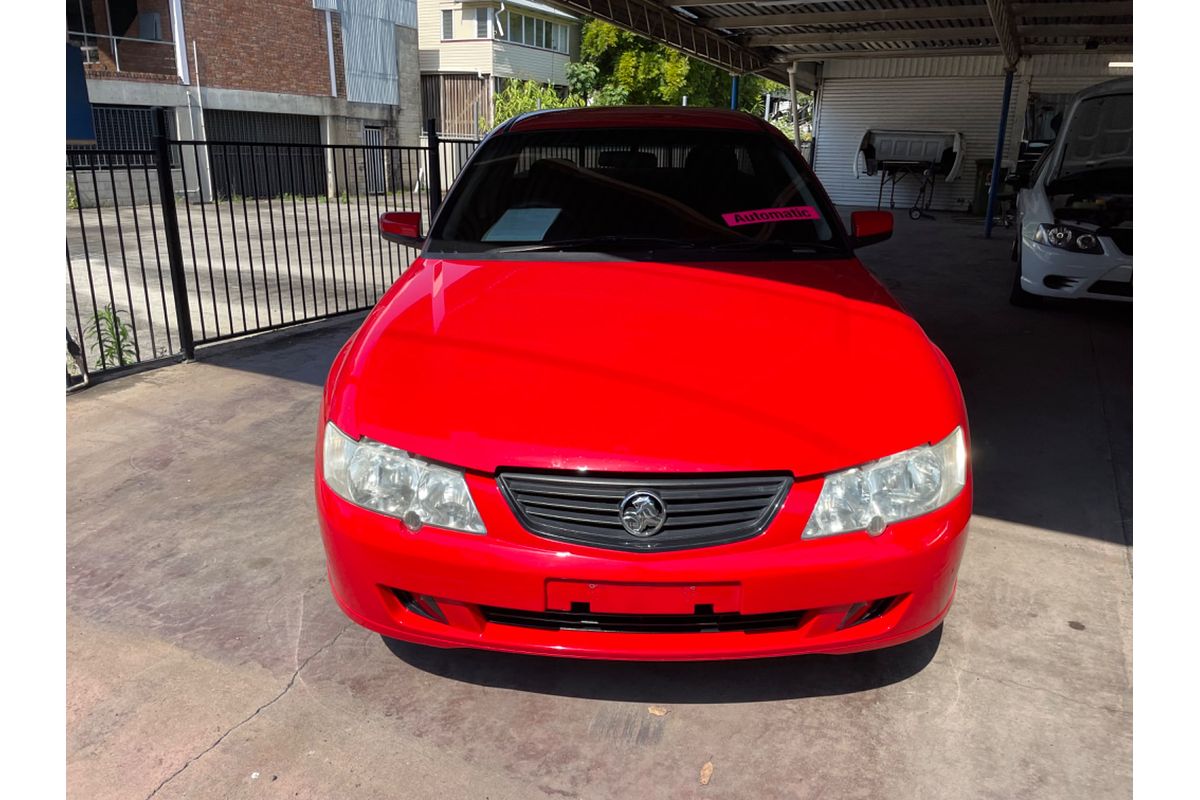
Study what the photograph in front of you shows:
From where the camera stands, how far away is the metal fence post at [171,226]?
16.6ft

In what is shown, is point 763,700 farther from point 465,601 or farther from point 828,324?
point 828,324

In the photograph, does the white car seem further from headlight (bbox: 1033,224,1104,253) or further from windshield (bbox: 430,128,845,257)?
windshield (bbox: 430,128,845,257)

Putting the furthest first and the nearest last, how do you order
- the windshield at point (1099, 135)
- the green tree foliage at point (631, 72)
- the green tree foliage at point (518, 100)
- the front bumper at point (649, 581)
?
1. the green tree foliage at point (631, 72)
2. the green tree foliage at point (518, 100)
3. the windshield at point (1099, 135)
4. the front bumper at point (649, 581)

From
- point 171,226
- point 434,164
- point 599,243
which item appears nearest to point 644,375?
point 599,243

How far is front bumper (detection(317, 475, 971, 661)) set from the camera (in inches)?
71.9

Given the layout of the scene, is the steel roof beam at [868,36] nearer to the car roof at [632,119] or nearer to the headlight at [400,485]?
the car roof at [632,119]

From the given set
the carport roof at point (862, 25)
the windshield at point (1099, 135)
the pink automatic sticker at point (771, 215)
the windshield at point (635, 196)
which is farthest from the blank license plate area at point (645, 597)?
the carport roof at point (862, 25)

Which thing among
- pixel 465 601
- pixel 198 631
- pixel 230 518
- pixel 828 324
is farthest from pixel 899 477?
pixel 230 518

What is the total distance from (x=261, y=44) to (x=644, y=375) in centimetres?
2502

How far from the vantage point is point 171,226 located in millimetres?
5277

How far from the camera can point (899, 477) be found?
76.1 inches

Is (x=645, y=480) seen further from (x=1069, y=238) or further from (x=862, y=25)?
(x=862, y=25)

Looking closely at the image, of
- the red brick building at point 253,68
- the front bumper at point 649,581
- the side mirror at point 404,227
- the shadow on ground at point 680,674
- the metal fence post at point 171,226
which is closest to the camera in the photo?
the front bumper at point 649,581

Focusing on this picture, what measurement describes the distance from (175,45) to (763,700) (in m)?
24.3
